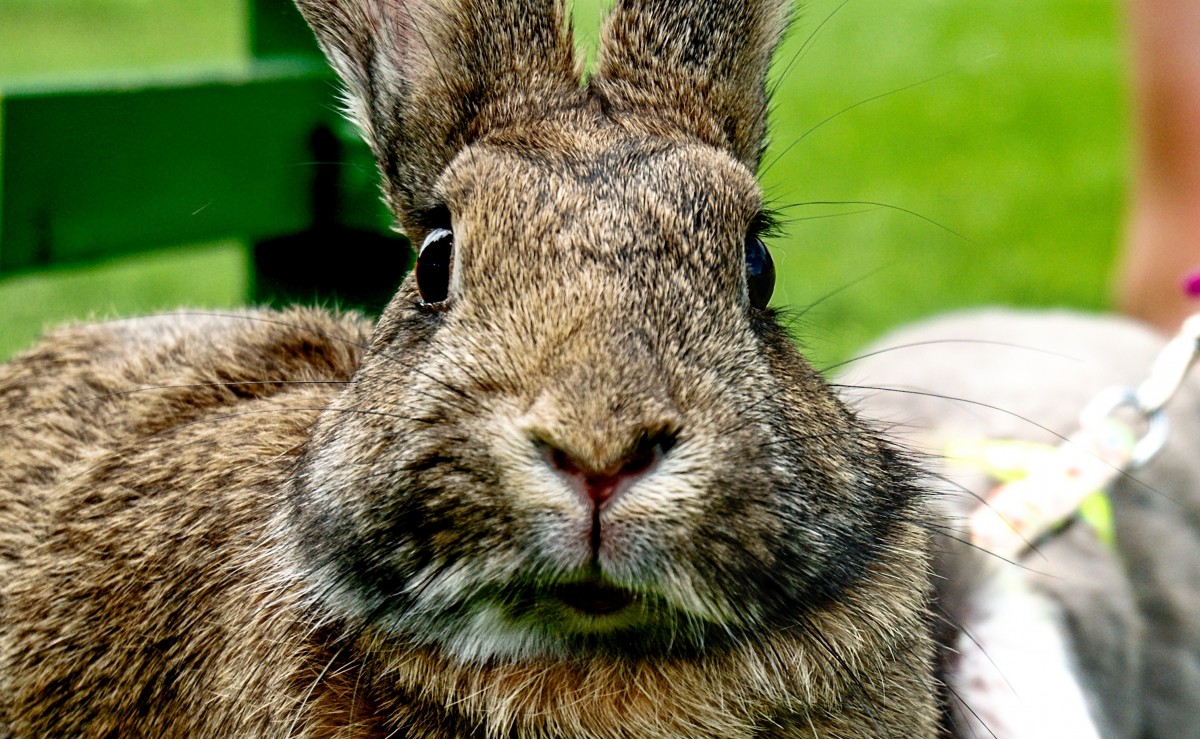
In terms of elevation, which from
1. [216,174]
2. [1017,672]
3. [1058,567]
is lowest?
[1017,672]

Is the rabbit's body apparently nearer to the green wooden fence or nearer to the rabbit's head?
the rabbit's head

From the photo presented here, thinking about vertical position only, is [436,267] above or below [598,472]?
above

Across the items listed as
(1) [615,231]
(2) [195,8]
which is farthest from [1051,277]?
(2) [195,8]

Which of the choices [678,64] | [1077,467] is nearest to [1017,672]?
[1077,467]

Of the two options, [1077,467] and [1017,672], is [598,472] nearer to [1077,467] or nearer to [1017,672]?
[1017,672]

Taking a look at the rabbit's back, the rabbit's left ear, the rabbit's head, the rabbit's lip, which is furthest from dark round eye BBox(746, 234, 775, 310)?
the rabbit's back
